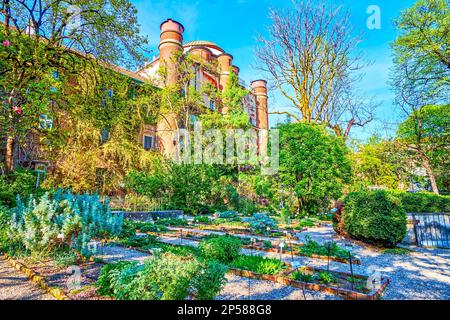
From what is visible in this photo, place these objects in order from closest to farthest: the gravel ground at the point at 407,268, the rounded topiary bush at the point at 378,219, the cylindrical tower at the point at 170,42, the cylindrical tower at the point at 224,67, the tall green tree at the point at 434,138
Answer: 1. the gravel ground at the point at 407,268
2. the rounded topiary bush at the point at 378,219
3. the tall green tree at the point at 434,138
4. the cylindrical tower at the point at 170,42
5. the cylindrical tower at the point at 224,67

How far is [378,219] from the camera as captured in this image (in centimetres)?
647

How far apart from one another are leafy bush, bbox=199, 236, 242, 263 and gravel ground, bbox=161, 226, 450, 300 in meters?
1.11

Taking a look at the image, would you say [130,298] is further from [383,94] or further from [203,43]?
[203,43]

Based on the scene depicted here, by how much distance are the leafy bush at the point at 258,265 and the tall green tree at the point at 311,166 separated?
9771 millimetres

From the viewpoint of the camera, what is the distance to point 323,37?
53.5ft

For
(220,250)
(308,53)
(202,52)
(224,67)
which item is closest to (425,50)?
(308,53)

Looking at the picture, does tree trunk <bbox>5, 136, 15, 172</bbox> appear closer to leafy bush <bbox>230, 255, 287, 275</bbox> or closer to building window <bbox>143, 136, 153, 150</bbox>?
leafy bush <bbox>230, 255, 287, 275</bbox>

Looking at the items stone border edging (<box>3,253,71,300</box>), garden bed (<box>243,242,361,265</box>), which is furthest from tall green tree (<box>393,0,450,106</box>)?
stone border edging (<box>3,253,71,300</box>)

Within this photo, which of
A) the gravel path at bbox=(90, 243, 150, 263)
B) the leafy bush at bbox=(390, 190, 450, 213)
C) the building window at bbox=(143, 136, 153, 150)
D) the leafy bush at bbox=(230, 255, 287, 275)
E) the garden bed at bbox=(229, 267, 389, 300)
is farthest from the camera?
the building window at bbox=(143, 136, 153, 150)

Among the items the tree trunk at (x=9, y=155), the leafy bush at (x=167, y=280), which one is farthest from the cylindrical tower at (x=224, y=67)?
the leafy bush at (x=167, y=280)

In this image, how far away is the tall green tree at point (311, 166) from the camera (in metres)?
13.7

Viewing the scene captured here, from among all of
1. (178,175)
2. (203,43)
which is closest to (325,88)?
(178,175)

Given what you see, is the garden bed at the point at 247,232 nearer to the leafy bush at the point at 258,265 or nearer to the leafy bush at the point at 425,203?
the leafy bush at the point at 258,265

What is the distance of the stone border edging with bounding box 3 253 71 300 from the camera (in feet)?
10.2
